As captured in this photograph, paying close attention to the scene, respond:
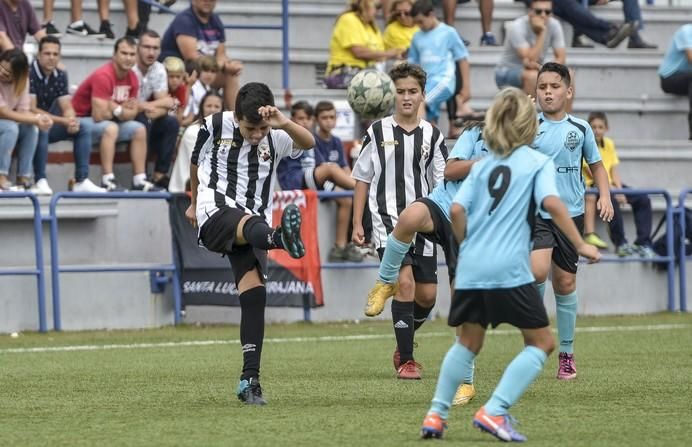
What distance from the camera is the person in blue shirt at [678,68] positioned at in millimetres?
17297

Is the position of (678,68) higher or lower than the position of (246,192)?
higher

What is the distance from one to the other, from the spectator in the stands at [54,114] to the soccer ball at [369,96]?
4.36 m

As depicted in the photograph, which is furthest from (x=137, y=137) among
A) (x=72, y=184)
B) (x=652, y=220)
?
(x=652, y=220)

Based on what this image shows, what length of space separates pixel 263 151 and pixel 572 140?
2.11m

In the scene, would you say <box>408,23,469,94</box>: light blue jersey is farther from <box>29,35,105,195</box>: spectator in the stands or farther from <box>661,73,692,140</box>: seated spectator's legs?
<box>29,35,105,195</box>: spectator in the stands

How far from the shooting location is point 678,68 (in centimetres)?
1786

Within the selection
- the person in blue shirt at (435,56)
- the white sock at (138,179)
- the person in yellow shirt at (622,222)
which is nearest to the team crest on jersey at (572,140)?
the person in yellow shirt at (622,222)

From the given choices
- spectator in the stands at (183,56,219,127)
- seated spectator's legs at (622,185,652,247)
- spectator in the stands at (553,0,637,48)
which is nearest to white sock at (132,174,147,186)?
spectator in the stands at (183,56,219,127)

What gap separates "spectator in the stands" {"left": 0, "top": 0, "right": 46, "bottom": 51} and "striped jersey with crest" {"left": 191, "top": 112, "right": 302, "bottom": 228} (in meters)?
7.53

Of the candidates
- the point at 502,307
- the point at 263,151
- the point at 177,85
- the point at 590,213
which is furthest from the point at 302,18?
the point at 502,307

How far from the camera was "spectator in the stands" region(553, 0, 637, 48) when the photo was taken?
63.0 ft

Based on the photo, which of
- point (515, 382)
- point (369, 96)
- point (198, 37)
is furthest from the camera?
point (198, 37)

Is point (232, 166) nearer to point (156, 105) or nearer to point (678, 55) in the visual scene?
point (156, 105)

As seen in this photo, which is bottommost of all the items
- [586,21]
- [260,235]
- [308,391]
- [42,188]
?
[308,391]
